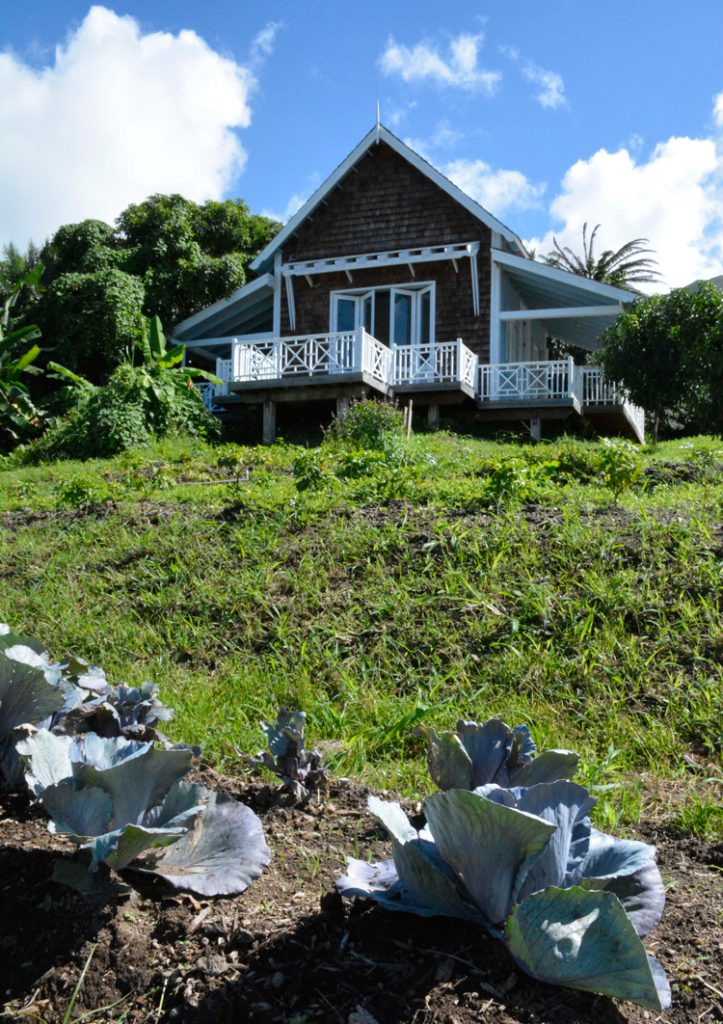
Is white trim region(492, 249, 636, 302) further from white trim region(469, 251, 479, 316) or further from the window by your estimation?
the window

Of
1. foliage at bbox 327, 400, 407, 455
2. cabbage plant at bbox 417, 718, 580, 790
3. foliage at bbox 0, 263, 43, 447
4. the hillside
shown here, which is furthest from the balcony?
cabbage plant at bbox 417, 718, 580, 790

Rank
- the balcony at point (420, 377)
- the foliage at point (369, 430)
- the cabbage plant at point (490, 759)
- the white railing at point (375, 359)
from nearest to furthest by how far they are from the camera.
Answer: the cabbage plant at point (490, 759) < the foliage at point (369, 430) < the white railing at point (375, 359) < the balcony at point (420, 377)

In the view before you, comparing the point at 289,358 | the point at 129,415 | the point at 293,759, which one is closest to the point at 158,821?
the point at 293,759

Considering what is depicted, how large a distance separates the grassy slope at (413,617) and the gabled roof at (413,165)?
1203cm

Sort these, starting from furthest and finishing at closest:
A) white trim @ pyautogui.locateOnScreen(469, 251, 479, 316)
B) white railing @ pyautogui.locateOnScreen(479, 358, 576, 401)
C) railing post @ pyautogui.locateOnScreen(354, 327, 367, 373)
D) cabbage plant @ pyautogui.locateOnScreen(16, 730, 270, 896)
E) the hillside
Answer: white trim @ pyautogui.locateOnScreen(469, 251, 479, 316), white railing @ pyautogui.locateOnScreen(479, 358, 576, 401), railing post @ pyautogui.locateOnScreen(354, 327, 367, 373), cabbage plant @ pyautogui.locateOnScreen(16, 730, 270, 896), the hillside

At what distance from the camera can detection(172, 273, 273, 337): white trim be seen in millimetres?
19328

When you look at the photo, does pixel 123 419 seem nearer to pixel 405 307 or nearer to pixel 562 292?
pixel 405 307

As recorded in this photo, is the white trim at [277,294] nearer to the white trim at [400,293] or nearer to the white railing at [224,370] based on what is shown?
the white trim at [400,293]

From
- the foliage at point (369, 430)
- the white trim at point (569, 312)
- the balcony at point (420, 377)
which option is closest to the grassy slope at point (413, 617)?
the foliage at point (369, 430)

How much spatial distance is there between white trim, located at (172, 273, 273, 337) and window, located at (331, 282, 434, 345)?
1641 mm

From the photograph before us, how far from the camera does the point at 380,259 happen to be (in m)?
18.1

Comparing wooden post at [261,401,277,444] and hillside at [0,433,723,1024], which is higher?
wooden post at [261,401,277,444]

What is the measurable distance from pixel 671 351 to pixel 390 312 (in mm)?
6073

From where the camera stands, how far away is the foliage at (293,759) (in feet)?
8.24
